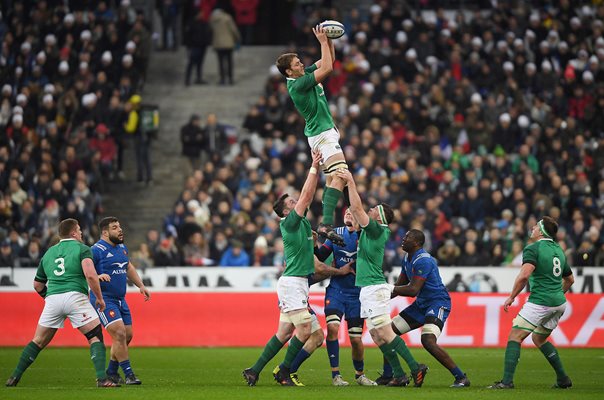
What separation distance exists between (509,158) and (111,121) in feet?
32.9

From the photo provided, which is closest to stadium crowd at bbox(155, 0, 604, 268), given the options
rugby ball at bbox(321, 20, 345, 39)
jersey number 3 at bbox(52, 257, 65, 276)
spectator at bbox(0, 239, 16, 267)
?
spectator at bbox(0, 239, 16, 267)

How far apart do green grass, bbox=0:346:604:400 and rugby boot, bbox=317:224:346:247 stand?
1.81 meters

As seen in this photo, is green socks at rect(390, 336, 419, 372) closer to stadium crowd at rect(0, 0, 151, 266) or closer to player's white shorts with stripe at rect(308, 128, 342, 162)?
player's white shorts with stripe at rect(308, 128, 342, 162)

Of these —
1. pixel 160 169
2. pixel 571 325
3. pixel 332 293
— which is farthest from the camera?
pixel 160 169

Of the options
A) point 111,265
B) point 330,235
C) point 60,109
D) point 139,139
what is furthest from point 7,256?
point 330,235

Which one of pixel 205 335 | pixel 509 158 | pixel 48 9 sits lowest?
pixel 205 335

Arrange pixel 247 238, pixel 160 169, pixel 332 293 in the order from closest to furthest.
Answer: pixel 332 293 → pixel 247 238 → pixel 160 169

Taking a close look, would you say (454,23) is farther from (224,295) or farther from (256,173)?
(224,295)

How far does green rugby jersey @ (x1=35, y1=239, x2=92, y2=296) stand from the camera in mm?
14914

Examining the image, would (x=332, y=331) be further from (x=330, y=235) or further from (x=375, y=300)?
(x=330, y=235)

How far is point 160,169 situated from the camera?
31141 millimetres

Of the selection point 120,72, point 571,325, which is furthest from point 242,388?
point 120,72

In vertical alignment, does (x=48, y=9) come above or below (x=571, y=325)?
above

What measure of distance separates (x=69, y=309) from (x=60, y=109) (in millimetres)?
16482
